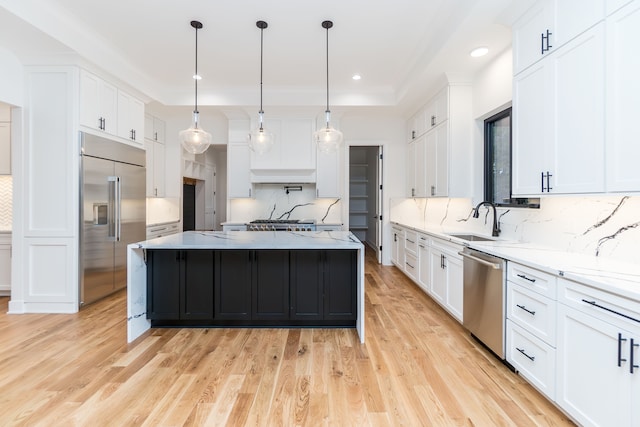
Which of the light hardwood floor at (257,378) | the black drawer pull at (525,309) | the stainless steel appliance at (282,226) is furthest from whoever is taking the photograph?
→ the stainless steel appliance at (282,226)

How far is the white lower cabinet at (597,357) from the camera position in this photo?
1.34 metres

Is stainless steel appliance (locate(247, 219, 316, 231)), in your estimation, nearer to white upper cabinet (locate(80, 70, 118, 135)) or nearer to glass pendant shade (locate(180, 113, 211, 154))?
glass pendant shade (locate(180, 113, 211, 154))

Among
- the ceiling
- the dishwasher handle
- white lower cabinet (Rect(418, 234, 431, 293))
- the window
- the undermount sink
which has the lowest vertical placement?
white lower cabinet (Rect(418, 234, 431, 293))

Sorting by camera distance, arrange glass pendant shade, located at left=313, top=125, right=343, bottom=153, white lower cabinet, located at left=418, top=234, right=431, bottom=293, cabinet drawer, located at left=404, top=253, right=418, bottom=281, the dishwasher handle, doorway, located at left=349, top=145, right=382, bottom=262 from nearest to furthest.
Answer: the dishwasher handle
glass pendant shade, located at left=313, top=125, right=343, bottom=153
white lower cabinet, located at left=418, top=234, right=431, bottom=293
cabinet drawer, located at left=404, top=253, right=418, bottom=281
doorway, located at left=349, top=145, right=382, bottom=262

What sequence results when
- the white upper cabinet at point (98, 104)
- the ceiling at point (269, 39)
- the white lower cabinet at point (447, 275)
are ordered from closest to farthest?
1. the ceiling at point (269, 39)
2. the white lower cabinet at point (447, 275)
3. the white upper cabinet at point (98, 104)

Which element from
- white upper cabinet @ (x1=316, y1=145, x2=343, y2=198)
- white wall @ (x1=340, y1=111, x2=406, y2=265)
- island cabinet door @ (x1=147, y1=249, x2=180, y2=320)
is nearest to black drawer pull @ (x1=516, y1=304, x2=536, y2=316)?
island cabinet door @ (x1=147, y1=249, x2=180, y2=320)

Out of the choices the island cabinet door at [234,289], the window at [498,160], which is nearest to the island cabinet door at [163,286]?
the island cabinet door at [234,289]

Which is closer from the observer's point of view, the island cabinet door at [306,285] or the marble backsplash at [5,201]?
the island cabinet door at [306,285]

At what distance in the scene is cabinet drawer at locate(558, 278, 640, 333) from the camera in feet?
4.36

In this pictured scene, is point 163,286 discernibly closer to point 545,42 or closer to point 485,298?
point 485,298

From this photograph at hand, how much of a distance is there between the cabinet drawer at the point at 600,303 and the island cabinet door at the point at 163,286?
9.64 ft

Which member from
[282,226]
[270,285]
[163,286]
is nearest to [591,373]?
[270,285]

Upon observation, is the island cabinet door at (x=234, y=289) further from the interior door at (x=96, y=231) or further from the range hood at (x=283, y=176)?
the range hood at (x=283, y=176)

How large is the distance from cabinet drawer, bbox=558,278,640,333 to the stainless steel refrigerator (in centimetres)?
430
